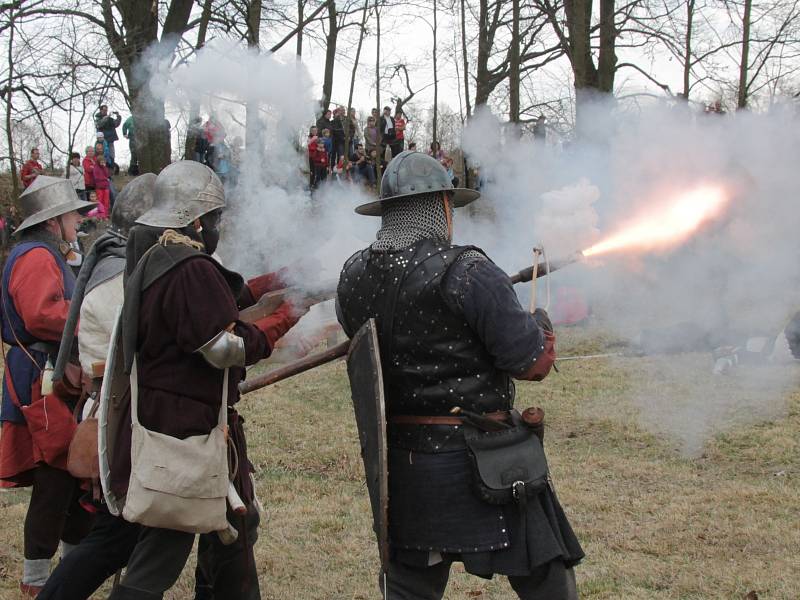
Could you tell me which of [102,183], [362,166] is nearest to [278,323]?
[362,166]

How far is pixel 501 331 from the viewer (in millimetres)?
2818

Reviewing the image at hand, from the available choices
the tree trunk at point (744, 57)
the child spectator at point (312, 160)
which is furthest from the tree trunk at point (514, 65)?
the child spectator at point (312, 160)

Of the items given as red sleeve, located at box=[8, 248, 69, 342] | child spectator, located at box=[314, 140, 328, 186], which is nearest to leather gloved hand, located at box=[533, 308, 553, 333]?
red sleeve, located at box=[8, 248, 69, 342]

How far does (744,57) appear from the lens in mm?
18688

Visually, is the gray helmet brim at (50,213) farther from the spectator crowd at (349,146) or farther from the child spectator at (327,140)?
the child spectator at (327,140)

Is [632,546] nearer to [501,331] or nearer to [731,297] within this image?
[501,331]

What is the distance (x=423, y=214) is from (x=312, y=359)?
0.84 m

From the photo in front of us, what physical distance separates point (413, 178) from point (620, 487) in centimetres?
349

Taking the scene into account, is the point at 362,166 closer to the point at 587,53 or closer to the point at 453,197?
the point at 587,53

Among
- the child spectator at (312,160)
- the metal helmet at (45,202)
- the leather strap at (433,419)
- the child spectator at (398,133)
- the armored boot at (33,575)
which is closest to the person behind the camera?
the leather strap at (433,419)

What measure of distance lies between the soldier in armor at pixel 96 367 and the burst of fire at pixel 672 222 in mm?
2600

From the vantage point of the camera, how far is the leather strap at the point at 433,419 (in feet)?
9.60

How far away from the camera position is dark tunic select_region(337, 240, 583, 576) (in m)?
2.85

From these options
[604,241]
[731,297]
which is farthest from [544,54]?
[604,241]
